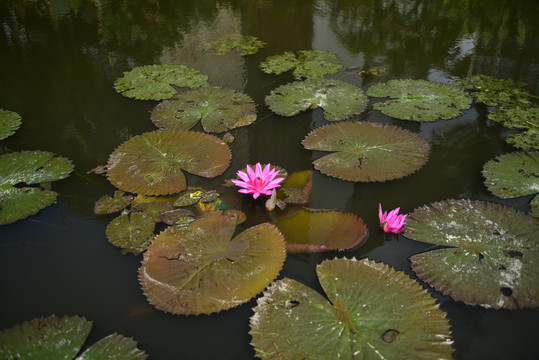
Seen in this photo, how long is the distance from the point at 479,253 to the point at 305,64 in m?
2.30

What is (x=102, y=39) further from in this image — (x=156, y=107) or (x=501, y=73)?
(x=501, y=73)

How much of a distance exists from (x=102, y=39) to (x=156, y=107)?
1954 mm

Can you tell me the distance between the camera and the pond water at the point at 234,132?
4.80 feet

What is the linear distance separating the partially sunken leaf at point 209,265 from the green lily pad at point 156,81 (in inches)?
61.3

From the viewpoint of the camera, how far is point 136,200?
6.55ft

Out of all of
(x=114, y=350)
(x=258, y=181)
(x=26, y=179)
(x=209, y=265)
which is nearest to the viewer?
(x=114, y=350)

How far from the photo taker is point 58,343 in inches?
53.1

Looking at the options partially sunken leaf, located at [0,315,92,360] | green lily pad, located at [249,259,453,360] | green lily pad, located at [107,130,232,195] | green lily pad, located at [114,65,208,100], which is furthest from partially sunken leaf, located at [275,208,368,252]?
green lily pad, located at [114,65,208,100]

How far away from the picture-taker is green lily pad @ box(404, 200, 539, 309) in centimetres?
147

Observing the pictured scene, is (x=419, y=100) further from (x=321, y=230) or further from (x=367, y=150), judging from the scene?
(x=321, y=230)

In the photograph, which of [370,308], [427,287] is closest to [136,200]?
[370,308]

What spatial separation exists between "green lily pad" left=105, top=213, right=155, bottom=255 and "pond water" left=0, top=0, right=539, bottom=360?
51 millimetres

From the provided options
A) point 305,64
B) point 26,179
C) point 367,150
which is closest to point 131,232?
point 26,179

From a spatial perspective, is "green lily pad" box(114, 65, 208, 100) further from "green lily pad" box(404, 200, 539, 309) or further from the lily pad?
"green lily pad" box(404, 200, 539, 309)
